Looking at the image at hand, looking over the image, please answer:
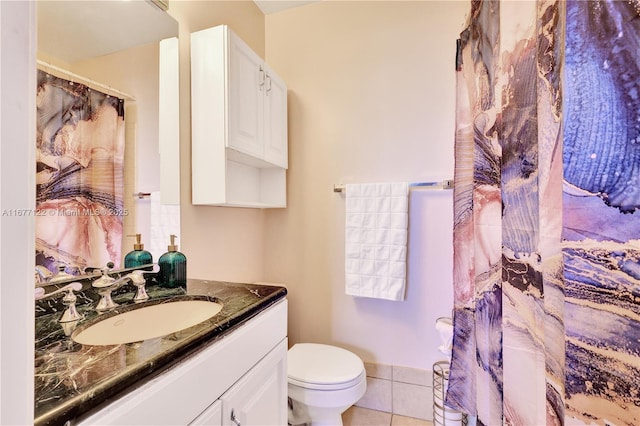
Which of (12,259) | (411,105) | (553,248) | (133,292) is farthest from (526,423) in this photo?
(411,105)

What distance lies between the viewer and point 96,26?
3.25ft

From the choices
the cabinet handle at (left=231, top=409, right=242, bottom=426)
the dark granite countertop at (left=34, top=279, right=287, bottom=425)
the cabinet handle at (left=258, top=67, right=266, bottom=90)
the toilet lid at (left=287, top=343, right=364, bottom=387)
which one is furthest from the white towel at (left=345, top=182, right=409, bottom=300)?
the cabinet handle at (left=231, top=409, right=242, bottom=426)

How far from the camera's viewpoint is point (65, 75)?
0.89 m

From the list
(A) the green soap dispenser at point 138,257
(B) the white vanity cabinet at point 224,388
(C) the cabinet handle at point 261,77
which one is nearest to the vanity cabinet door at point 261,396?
(B) the white vanity cabinet at point 224,388

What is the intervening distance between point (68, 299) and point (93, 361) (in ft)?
1.11

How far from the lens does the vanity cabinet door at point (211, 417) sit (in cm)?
67

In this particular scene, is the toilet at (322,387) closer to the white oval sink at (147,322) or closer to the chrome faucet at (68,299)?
the white oval sink at (147,322)

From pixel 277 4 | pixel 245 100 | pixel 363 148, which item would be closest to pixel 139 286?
pixel 245 100

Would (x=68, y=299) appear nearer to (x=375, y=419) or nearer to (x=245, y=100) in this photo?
(x=245, y=100)

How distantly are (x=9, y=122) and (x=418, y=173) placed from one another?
163 cm

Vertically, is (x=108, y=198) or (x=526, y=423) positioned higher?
(x=108, y=198)

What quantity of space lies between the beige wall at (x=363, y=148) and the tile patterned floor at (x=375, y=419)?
0.29 m

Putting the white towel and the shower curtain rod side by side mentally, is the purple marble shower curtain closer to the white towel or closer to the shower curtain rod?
the white towel

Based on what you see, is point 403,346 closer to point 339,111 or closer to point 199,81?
point 339,111
